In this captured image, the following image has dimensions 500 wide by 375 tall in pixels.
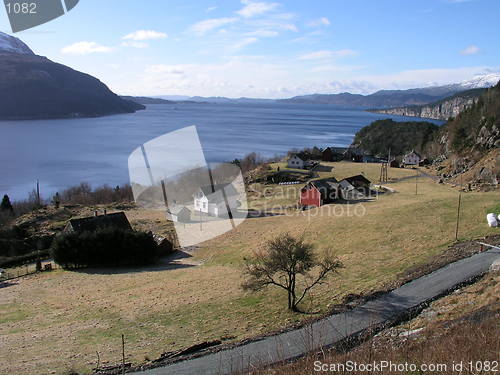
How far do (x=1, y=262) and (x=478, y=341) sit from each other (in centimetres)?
3058

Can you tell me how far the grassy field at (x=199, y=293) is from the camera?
12.1 meters

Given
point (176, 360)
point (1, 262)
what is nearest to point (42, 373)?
point (176, 360)

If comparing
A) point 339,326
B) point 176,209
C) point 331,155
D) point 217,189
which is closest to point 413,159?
point 331,155

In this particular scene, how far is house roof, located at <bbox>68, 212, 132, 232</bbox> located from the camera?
27109 millimetres

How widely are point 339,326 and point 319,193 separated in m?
24.0

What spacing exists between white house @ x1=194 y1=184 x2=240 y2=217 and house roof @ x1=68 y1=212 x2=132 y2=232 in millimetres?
9053

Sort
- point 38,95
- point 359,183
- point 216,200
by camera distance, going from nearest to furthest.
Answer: point 216,200 < point 359,183 < point 38,95

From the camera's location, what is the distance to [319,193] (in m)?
34.7

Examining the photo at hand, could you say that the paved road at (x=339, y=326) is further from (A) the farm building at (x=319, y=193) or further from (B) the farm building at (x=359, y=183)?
(B) the farm building at (x=359, y=183)

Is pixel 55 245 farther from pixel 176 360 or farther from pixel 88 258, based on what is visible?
pixel 176 360

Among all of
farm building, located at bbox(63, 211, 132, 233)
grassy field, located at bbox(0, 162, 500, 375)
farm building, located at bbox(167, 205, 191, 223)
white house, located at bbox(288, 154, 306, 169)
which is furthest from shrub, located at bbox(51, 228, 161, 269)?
white house, located at bbox(288, 154, 306, 169)

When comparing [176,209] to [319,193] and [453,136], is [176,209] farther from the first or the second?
[453,136]

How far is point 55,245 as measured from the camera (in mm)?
24781

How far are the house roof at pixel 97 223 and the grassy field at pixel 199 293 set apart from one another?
3632 millimetres
